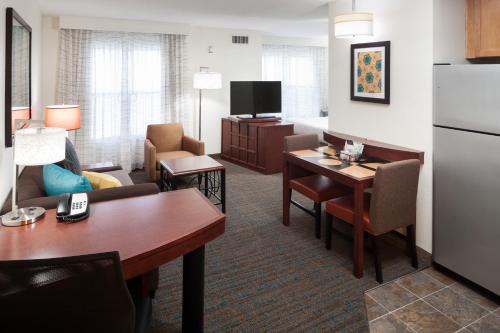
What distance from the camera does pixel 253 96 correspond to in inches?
239

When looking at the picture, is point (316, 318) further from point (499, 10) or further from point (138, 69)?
point (138, 69)

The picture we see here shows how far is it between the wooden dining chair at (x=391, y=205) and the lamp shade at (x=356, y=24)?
1.24 m

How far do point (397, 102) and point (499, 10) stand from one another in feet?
3.09

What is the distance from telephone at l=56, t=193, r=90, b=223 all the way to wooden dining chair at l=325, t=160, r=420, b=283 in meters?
1.84

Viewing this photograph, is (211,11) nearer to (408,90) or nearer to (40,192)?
(408,90)

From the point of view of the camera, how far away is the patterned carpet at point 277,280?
216 centimetres

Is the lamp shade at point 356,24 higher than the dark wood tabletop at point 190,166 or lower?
higher

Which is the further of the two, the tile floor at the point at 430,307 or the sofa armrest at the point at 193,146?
the sofa armrest at the point at 193,146

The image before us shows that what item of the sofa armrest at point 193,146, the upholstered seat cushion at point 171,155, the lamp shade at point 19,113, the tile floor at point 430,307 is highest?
the lamp shade at point 19,113

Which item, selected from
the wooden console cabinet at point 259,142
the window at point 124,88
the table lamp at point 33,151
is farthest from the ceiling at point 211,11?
the table lamp at point 33,151

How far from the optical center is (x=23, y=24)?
283 centimetres

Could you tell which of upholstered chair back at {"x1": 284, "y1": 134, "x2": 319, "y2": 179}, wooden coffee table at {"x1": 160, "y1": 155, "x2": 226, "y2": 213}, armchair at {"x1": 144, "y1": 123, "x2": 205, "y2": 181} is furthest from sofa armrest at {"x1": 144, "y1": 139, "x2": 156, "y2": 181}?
upholstered chair back at {"x1": 284, "y1": 134, "x2": 319, "y2": 179}

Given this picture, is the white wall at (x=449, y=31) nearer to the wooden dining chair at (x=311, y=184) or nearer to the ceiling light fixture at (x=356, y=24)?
the ceiling light fixture at (x=356, y=24)

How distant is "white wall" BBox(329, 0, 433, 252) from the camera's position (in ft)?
9.16
